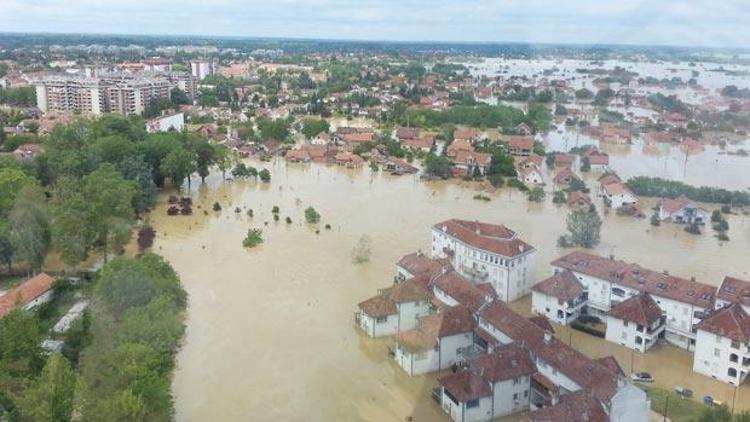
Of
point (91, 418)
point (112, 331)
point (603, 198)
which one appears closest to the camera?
point (91, 418)

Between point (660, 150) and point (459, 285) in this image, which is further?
point (660, 150)

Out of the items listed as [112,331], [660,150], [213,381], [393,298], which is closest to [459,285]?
[393,298]

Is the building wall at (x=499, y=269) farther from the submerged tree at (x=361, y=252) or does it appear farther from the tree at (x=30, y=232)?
the tree at (x=30, y=232)

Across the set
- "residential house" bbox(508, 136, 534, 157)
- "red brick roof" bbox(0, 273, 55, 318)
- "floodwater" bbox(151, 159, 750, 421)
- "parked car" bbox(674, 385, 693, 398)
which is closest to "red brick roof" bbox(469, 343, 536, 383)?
"floodwater" bbox(151, 159, 750, 421)

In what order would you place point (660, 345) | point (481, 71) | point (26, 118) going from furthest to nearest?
point (481, 71)
point (26, 118)
point (660, 345)

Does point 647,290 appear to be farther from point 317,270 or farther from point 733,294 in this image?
point 317,270

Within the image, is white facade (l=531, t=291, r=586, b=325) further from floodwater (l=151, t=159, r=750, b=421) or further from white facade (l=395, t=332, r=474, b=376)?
white facade (l=395, t=332, r=474, b=376)

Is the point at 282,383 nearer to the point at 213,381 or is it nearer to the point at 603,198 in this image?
the point at 213,381
